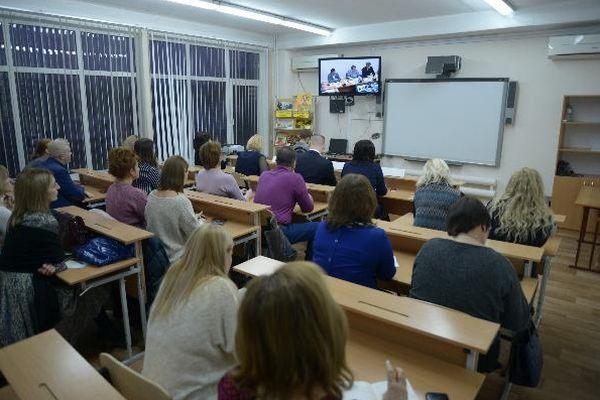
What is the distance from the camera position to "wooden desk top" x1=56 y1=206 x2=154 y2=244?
278 centimetres

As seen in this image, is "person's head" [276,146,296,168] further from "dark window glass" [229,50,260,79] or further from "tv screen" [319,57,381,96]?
"dark window glass" [229,50,260,79]

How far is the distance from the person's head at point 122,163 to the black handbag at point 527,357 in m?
2.79

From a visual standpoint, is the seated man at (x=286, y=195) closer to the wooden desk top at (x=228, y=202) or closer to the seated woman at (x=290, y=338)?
the wooden desk top at (x=228, y=202)

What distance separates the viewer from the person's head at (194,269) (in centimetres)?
147

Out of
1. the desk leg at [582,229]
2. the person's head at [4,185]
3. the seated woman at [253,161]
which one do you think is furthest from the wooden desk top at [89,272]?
the desk leg at [582,229]

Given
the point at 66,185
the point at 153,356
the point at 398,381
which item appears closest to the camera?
the point at 398,381

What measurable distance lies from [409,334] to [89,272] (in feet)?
6.45

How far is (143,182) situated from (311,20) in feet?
13.8

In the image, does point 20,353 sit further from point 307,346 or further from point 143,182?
point 143,182

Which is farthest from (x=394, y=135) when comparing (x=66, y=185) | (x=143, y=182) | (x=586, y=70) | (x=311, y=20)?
(x=66, y=185)

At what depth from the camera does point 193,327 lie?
1.42 meters

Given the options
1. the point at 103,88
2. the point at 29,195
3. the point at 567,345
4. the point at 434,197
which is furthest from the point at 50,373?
the point at 103,88

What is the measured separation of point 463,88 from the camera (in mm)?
6566

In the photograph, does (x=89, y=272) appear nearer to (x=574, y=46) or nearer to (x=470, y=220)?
(x=470, y=220)
